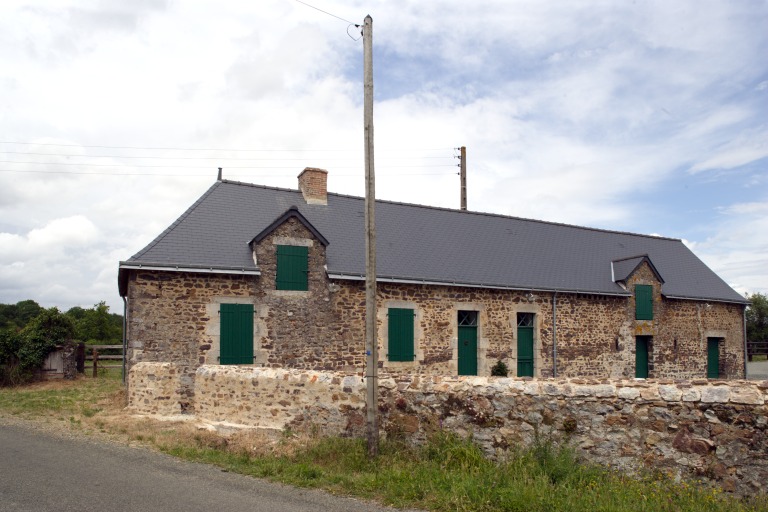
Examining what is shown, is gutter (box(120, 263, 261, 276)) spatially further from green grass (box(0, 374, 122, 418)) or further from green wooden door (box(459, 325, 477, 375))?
green wooden door (box(459, 325, 477, 375))

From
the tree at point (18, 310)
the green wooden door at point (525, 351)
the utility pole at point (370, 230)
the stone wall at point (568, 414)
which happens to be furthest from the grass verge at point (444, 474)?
the tree at point (18, 310)

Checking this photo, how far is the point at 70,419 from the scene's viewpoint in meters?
11.4

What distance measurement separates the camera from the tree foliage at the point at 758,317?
125ft

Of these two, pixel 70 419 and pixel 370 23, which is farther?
pixel 70 419

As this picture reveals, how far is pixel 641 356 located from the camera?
2011 cm

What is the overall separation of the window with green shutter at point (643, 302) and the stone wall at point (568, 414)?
13.8 metres

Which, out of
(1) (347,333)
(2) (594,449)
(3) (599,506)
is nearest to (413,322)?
(1) (347,333)

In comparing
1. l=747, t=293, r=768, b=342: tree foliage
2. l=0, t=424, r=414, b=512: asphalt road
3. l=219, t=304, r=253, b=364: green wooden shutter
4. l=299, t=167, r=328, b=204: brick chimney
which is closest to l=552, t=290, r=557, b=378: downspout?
l=299, t=167, r=328, b=204: brick chimney

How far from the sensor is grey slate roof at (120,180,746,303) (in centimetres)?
1445

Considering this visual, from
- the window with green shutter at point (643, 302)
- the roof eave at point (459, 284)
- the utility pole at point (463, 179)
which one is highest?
the utility pole at point (463, 179)

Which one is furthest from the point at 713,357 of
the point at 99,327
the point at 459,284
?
the point at 99,327

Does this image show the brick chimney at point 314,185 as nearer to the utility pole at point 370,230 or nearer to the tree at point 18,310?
the utility pole at point 370,230

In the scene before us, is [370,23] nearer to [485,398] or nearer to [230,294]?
[485,398]

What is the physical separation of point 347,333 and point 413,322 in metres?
1.93
